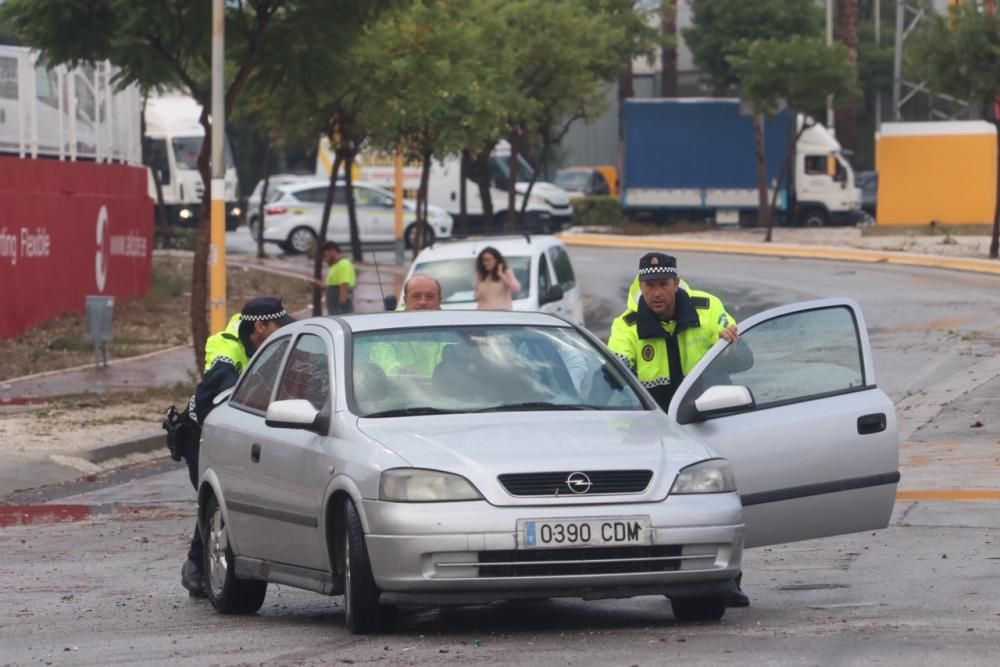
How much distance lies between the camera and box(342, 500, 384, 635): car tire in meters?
7.79

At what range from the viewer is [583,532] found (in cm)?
763

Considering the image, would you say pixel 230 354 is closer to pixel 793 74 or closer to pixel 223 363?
pixel 223 363

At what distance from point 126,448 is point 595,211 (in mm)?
40172

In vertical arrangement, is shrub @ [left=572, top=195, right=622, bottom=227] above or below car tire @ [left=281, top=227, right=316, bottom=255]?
above

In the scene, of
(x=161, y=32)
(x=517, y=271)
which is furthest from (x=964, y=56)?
(x=161, y=32)

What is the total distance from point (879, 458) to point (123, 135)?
2512 cm

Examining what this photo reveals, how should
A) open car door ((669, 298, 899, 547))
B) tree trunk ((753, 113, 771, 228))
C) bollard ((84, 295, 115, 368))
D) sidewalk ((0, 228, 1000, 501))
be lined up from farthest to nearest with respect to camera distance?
tree trunk ((753, 113, 771, 228)) < bollard ((84, 295, 115, 368)) < sidewalk ((0, 228, 1000, 501)) < open car door ((669, 298, 899, 547))

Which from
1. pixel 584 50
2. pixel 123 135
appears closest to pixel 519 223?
pixel 584 50

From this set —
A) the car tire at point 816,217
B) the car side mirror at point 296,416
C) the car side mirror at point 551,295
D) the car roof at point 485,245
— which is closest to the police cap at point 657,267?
the car side mirror at point 296,416

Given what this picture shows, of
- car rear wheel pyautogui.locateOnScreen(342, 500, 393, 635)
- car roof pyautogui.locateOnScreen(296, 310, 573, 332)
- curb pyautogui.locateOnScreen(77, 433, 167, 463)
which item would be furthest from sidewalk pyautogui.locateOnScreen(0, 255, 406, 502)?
car rear wheel pyautogui.locateOnScreen(342, 500, 393, 635)

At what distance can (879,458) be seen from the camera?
29.3ft

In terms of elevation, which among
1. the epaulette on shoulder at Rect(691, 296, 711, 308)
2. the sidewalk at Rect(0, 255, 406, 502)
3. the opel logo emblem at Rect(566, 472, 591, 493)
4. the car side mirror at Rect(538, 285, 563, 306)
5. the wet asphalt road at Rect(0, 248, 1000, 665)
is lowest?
the sidewalk at Rect(0, 255, 406, 502)

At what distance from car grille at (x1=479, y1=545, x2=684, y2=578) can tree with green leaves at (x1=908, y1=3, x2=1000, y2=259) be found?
29630 mm

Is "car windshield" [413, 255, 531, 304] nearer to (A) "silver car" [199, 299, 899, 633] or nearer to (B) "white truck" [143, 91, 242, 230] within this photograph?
(A) "silver car" [199, 299, 899, 633]
